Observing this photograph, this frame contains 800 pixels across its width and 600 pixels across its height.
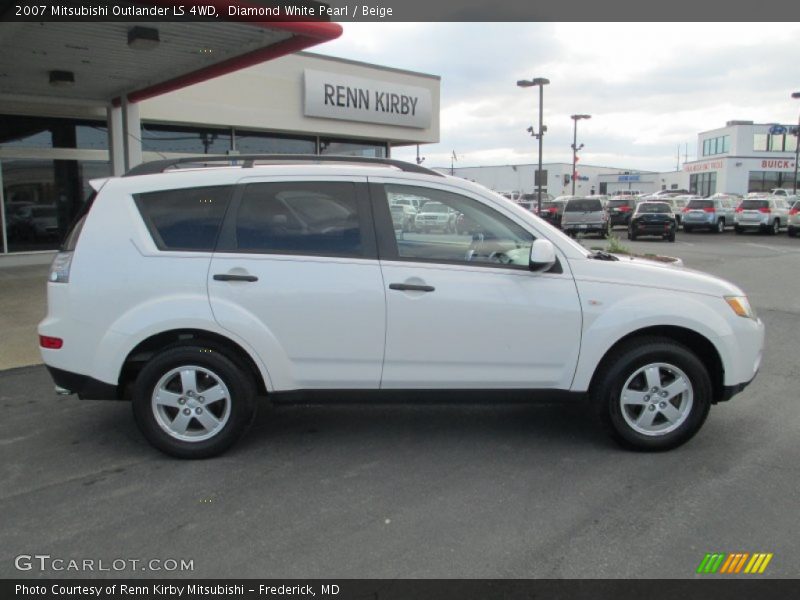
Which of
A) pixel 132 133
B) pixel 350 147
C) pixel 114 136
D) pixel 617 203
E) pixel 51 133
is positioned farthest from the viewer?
pixel 617 203

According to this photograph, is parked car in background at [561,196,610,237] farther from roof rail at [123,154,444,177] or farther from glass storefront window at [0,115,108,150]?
roof rail at [123,154,444,177]

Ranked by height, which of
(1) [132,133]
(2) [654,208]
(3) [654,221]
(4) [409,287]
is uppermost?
(1) [132,133]

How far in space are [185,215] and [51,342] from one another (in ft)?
3.84

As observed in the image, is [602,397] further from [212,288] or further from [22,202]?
[22,202]

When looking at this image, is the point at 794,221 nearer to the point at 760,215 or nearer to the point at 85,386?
the point at 760,215

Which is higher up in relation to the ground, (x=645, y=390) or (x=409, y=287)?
(x=409, y=287)

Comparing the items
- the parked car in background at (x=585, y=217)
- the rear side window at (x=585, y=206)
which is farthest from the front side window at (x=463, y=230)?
the rear side window at (x=585, y=206)

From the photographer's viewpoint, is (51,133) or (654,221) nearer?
(51,133)

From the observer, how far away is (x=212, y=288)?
13.4ft

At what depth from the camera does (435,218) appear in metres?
4.33

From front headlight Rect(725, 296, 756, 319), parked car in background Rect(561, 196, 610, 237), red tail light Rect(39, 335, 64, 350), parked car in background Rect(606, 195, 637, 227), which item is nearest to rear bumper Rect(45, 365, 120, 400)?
red tail light Rect(39, 335, 64, 350)

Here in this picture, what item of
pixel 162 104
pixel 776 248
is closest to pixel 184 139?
pixel 162 104
